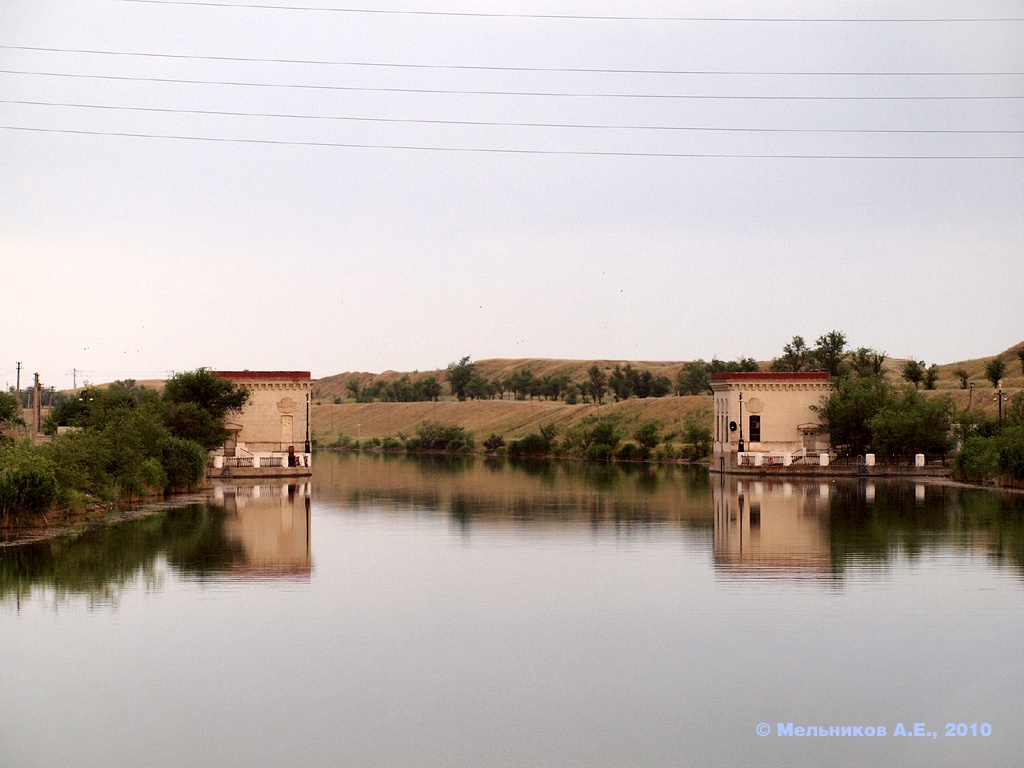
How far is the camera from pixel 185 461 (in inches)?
1597

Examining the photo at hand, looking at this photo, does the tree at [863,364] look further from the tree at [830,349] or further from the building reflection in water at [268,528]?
the building reflection in water at [268,528]

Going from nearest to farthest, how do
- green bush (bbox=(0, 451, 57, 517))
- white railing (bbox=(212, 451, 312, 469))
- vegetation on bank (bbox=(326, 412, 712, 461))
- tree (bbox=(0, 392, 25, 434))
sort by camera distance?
green bush (bbox=(0, 451, 57, 517)) < white railing (bbox=(212, 451, 312, 469)) < tree (bbox=(0, 392, 25, 434)) < vegetation on bank (bbox=(326, 412, 712, 461))

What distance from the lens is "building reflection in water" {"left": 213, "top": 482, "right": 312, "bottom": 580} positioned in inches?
848

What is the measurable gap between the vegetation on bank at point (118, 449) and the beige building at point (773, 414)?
70.8 ft

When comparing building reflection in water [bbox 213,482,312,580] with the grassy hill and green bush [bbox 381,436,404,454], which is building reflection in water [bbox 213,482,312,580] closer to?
the grassy hill

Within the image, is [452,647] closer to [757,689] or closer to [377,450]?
[757,689]

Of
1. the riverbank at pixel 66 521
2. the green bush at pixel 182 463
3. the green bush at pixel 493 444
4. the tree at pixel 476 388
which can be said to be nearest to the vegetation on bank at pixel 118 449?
the green bush at pixel 182 463

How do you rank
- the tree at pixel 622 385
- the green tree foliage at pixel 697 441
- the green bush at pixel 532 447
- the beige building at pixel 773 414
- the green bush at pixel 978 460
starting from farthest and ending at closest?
the tree at pixel 622 385
the green bush at pixel 532 447
the green tree foliage at pixel 697 441
the beige building at pixel 773 414
the green bush at pixel 978 460

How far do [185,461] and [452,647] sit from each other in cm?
2766

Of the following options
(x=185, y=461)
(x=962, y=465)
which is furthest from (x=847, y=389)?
(x=185, y=461)

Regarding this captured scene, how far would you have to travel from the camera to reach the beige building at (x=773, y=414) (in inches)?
2270

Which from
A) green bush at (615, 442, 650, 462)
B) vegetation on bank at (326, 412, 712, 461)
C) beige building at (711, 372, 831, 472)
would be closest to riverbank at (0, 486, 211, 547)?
beige building at (711, 372, 831, 472)

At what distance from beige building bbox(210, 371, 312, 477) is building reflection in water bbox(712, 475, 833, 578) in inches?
743

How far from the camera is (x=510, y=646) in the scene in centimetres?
1469
